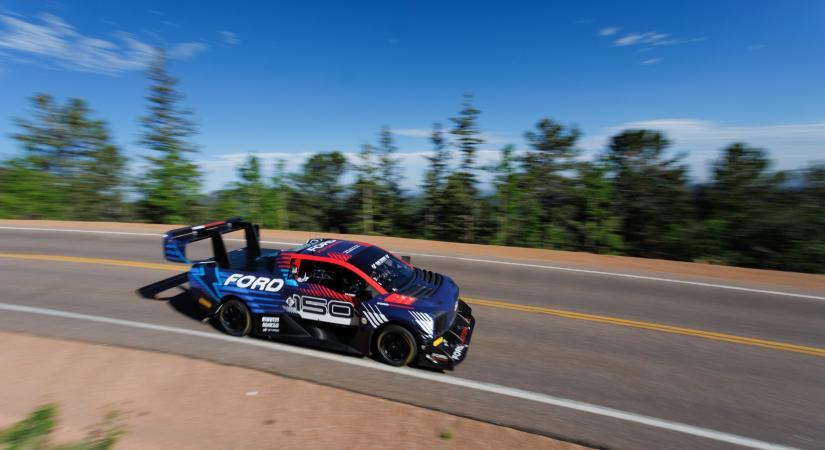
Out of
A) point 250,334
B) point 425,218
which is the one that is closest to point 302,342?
point 250,334

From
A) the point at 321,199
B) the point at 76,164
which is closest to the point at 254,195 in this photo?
the point at 321,199

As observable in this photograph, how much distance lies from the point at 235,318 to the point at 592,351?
5.96 meters

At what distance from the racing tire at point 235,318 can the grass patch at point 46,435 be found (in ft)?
7.71

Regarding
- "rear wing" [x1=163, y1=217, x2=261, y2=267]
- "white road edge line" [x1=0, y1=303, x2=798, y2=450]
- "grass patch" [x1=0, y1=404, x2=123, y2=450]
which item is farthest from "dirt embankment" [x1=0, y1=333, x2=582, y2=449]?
"rear wing" [x1=163, y1=217, x2=261, y2=267]

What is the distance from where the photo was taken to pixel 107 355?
629 cm

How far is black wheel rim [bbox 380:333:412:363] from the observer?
6.11m

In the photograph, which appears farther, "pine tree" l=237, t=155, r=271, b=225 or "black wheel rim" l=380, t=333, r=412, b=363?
"pine tree" l=237, t=155, r=271, b=225

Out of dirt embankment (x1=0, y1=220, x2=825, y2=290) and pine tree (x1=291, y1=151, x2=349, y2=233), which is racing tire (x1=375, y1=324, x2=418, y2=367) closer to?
dirt embankment (x1=0, y1=220, x2=825, y2=290)

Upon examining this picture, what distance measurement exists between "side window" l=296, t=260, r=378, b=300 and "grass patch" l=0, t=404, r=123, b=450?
2.88 metres

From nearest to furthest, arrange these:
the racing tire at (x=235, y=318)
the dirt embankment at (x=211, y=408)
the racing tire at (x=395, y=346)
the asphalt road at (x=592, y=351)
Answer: the dirt embankment at (x=211, y=408)
the asphalt road at (x=592, y=351)
the racing tire at (x=395, y=346)
the racing tire at (x=235, y=318)

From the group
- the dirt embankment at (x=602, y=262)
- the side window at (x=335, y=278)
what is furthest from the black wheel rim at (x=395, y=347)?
the dirt embankment at (x=602, y=262)

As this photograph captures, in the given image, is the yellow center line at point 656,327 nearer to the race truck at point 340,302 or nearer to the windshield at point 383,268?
the race truck at point 340,302

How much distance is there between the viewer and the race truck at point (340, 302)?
606 cm

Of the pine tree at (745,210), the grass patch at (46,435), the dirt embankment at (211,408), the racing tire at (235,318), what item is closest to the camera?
the grass patch at (46,435)
